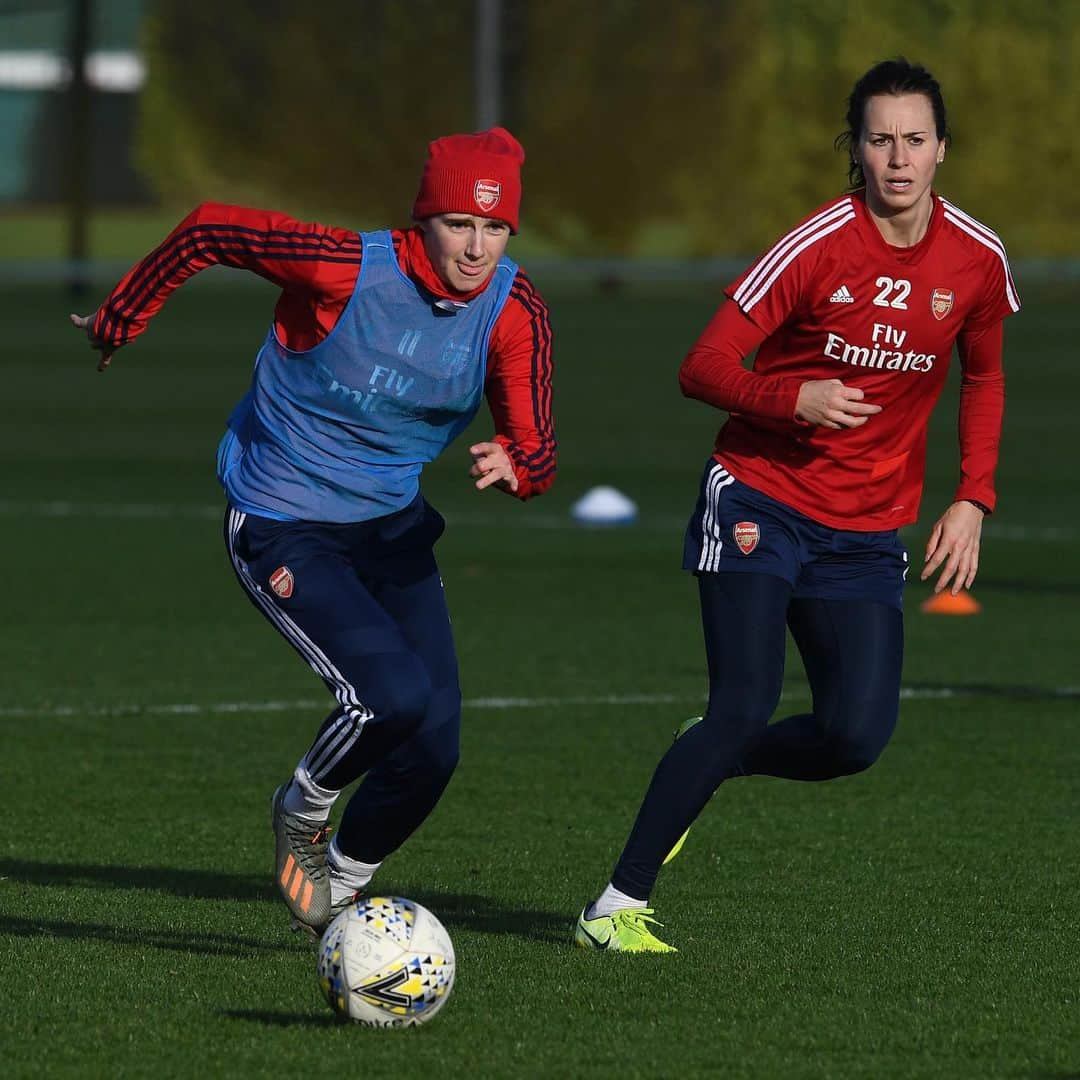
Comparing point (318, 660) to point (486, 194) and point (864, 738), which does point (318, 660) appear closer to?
point (486, 194)

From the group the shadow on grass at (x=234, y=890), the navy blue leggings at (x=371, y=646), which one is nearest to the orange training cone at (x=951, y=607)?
the shadow on grass at (x=234, y=890)

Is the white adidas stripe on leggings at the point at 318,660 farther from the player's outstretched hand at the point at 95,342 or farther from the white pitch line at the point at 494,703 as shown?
the white pitch line at the point at 494,703

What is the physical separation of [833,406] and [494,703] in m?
5.26

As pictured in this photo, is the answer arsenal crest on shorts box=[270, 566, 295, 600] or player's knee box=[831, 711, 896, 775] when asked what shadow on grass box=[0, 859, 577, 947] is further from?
arsenal crest on shorts box=[270, 566, 295, 600]

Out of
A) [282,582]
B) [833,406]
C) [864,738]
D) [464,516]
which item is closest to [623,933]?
[864,738]

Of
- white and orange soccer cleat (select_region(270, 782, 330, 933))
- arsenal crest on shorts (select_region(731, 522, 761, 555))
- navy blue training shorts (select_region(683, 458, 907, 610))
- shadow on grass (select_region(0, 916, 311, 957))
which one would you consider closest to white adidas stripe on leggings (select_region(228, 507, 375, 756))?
white and orange soccer cleat (select_region(270, 782, 330, 933))

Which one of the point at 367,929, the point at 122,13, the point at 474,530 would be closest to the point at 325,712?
the point at 367,929

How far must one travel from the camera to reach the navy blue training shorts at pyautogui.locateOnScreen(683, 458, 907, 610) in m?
7.01

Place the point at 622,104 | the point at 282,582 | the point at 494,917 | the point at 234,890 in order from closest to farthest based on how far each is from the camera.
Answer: the point at 282,582
the point at 494,917
the point at 234,890
the point at 622,104

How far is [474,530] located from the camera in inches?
748

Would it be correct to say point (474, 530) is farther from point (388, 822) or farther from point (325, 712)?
point (388, 822)

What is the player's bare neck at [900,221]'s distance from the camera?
6.96 metres

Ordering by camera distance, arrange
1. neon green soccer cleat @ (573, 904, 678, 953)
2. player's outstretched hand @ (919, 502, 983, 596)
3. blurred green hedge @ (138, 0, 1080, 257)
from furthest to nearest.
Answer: blurred green hedge @ (138, 0, 1080, 257)
player's outstretched hand @ (919, 502, 983, 596)
neon green soccer cleat @ (573, 904, 678, 953)

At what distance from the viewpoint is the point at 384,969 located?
610cm
